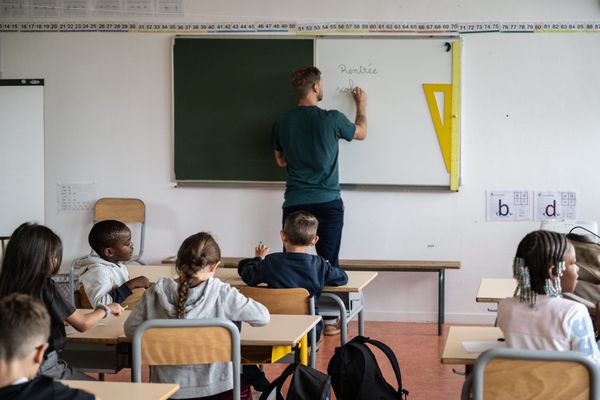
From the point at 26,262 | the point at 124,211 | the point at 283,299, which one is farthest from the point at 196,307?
the point at 124,211

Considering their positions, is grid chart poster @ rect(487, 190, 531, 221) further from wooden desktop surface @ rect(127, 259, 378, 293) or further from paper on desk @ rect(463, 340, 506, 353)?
paper on desk @ rect(463, 340, 506, 353)

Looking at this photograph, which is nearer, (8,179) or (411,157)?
(411,157)

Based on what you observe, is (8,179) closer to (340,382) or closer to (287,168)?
(287,168)

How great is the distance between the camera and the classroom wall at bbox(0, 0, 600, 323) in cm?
658

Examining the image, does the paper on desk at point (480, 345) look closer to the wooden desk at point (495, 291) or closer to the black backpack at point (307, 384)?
the black backpack at point (307, 384)

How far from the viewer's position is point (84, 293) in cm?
420

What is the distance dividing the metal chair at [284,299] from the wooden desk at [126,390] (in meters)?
1.38

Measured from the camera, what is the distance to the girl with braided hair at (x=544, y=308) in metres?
2.82

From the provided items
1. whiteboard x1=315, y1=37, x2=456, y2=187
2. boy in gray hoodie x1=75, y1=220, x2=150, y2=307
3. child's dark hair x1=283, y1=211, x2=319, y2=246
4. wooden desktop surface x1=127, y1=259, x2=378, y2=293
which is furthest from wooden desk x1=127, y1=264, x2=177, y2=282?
whiteboard x1=315, y1=37, x2=456, y2=187

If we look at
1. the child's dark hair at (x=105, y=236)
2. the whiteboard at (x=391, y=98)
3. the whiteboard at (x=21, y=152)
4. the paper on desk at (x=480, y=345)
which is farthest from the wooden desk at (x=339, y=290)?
the whiteboard at (x=21, y=152)

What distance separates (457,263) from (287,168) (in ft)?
4.85

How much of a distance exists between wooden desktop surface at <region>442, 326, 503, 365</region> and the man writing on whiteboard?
2652mm

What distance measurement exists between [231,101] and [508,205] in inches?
89.4

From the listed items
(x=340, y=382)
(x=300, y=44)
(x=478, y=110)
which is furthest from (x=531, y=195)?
(x=340, y=382)
